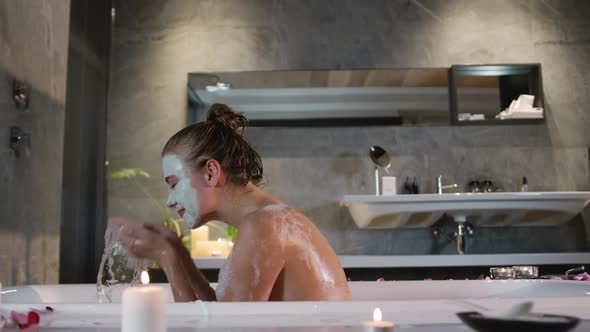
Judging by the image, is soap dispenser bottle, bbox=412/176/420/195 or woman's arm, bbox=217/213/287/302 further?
soap dispenser bottle, bbox=412/176/420/195

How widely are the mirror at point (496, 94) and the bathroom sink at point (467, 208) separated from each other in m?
0.58

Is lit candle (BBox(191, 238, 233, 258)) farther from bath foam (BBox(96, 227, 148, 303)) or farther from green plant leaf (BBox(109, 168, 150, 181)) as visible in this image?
bath foam (BBox(96, 227, 148, 303))

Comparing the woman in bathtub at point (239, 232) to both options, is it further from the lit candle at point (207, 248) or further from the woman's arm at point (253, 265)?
the lit candle at point (207, 248)

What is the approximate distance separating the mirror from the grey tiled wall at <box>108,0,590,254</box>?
0.09 m

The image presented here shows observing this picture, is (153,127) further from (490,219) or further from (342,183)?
(490,219)

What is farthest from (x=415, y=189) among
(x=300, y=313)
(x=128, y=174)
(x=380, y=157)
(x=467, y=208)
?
(x=300, y=313)

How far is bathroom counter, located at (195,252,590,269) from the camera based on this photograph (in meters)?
2.86

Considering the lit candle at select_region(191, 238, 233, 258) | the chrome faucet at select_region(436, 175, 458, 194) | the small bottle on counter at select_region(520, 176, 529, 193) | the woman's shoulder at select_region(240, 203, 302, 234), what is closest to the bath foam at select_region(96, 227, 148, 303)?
the woman's shoulder at select_region(240, 203, 302, 234)

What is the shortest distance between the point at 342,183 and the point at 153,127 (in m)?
1.24

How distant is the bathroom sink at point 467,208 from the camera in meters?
3.08

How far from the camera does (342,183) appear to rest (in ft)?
11.6

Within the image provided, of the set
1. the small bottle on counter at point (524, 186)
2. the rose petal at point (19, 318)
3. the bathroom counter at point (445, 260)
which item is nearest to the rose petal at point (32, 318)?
the rose petal at point (19, 318)

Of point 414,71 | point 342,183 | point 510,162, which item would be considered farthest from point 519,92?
point 342,183

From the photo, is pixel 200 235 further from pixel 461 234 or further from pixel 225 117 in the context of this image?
pixel 225 117
